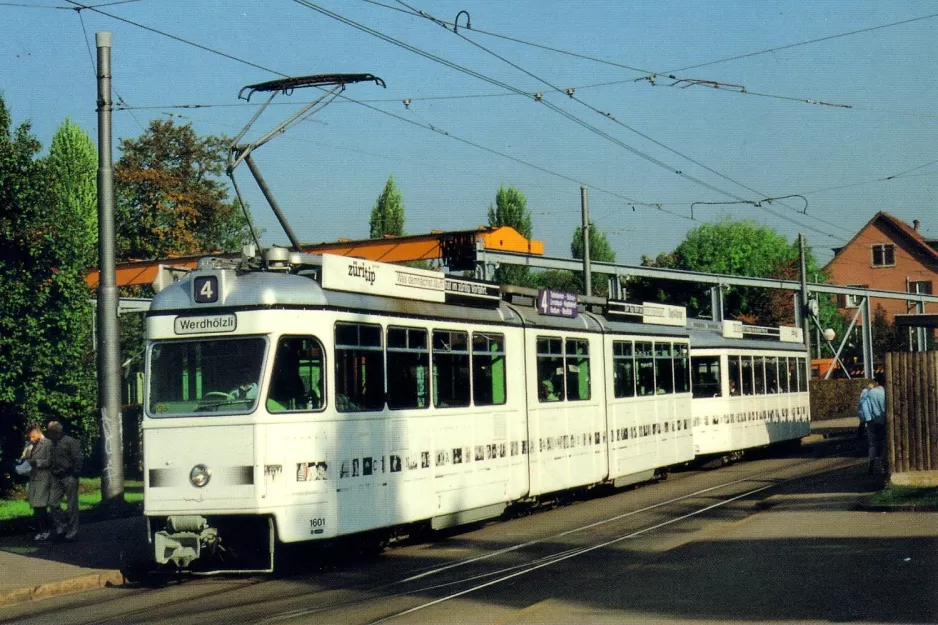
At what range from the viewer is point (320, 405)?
12.5m

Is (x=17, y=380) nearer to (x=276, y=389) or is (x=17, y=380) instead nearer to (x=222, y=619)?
(x=276, y=389)

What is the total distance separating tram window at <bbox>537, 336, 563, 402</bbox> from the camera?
17.7m

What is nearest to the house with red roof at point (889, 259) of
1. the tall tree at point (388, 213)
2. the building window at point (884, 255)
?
the building window at point (884, 255)

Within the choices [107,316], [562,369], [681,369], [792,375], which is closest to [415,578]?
[562,369]

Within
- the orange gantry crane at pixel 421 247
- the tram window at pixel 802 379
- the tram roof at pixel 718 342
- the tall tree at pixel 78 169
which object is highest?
the tall tree at pixel 78 169

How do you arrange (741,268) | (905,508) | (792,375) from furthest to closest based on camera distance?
(741,268) → (792,375) → (905,508)

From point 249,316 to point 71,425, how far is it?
17.0 meters

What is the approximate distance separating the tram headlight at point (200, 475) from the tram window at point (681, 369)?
13.1 metres

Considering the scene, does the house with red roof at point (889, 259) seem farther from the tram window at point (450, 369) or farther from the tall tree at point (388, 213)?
the tram window at point (450, 369)

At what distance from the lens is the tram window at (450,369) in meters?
14.7

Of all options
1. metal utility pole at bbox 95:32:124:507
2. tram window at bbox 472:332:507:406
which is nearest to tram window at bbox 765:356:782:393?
tram window at bbox 472:332:507:406

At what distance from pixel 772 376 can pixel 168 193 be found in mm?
36492

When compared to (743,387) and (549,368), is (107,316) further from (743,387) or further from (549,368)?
(743,387)

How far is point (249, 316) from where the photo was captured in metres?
12.4
